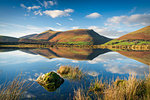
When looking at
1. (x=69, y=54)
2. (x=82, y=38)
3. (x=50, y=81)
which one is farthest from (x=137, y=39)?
(x=50, y=81)

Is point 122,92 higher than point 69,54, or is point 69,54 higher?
point 122,92

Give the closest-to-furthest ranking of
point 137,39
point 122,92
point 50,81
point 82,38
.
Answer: point 122,92 < point 50,81 < point 137,39 < point 82,38

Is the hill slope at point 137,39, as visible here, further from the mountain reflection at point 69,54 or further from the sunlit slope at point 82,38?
the mountain reflection at point 69,54

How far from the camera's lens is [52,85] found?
A: 800 centimetres

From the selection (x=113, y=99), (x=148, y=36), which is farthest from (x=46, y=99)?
(x=148, y=36)

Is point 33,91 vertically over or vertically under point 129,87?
under

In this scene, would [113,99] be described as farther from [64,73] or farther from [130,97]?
[64,73]


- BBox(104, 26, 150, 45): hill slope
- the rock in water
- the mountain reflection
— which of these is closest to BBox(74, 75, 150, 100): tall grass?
the rock in water

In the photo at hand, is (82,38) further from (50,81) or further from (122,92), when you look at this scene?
(122,92)

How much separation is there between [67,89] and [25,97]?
108 inches

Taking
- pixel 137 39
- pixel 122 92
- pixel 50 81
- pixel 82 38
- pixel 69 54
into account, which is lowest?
pixel 69 54

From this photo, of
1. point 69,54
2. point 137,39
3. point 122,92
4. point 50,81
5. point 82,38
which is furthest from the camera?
point 82,38

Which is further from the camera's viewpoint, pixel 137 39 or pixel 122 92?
pixel 137 39

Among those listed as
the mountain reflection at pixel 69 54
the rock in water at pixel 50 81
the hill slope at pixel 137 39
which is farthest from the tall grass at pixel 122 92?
the hill slope at pixel 137 39
